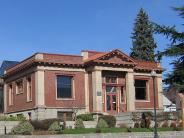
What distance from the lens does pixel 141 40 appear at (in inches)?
Result: 2926

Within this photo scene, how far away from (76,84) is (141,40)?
27.9 metres

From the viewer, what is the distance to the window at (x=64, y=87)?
48281 mm

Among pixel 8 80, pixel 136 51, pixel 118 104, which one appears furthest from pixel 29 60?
pixel 136 51

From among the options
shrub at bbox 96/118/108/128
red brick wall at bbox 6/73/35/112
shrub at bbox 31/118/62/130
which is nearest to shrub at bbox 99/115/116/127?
shrub at bbox 96/118/108/128

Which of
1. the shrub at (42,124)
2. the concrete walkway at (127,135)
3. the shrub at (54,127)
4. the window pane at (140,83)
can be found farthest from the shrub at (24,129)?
the window pane at (140,83)

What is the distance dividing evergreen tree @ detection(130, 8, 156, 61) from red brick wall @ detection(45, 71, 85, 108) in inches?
1019

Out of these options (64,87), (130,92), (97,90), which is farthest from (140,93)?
(64,87)

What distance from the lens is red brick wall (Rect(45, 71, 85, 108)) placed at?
4712 cm

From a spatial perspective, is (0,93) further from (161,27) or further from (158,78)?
(161,27)

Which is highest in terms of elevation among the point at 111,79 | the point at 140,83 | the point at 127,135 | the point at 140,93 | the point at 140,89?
the point at 111,79

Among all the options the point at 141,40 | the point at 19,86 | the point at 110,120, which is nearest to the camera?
the point at 110,120

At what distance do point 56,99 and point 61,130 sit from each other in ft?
42.7

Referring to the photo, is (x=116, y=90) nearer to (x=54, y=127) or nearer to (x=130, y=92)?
(x=130, y=92)

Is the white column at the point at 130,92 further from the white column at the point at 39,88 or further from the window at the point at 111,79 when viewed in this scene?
the white column at the point at 39,88
